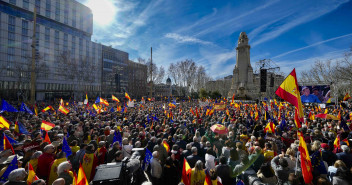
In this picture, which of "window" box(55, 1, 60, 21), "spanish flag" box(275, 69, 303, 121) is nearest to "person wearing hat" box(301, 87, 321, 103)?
"spanish flag" box(275, 69, 303, 121)

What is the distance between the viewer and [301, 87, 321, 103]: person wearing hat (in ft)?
53.5

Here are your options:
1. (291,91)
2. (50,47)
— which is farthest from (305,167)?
(50,47)

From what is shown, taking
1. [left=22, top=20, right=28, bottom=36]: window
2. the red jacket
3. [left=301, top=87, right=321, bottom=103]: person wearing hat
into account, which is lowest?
the red jacket

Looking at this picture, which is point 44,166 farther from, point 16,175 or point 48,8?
point 48,8

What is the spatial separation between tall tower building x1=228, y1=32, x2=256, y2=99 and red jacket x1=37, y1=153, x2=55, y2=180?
1434 inches

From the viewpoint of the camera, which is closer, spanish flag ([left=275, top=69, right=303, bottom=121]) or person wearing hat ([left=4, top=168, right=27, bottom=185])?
person wearing hat ([left=4, top=168, right=27, bottom=185])

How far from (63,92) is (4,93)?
16.5m

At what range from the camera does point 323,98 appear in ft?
55.8

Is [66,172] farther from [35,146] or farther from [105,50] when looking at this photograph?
[105,50]

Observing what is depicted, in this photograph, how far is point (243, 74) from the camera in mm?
37344

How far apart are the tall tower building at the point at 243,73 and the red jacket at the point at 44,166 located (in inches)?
1434

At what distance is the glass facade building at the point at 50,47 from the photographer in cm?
3850

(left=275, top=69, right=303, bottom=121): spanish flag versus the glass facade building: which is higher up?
the glass facade building

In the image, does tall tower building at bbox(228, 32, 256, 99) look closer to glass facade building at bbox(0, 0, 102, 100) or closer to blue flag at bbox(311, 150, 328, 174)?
blue flag at bbox(311, 150, 328, 174)
